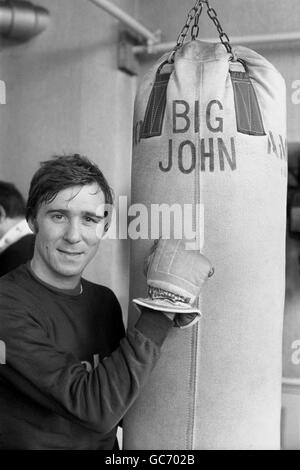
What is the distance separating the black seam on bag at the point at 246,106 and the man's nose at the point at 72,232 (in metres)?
0.28

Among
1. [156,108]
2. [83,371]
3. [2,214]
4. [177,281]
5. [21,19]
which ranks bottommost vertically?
[83,371]

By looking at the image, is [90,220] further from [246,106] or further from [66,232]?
[246,106]

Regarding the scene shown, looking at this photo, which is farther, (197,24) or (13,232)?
(13,232)

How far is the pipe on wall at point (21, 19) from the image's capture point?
118 cm

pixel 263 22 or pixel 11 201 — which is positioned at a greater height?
pixel 263 22

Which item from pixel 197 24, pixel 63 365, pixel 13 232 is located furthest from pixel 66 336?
pixel 197 24

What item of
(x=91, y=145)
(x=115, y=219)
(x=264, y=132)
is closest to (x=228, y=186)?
(x=264, y=132)

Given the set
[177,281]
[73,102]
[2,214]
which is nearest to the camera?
[177,281]

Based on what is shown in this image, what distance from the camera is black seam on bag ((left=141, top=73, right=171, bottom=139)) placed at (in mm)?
924

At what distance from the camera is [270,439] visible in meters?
0.93

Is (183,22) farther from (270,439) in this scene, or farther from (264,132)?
(270,439)

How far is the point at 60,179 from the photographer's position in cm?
92

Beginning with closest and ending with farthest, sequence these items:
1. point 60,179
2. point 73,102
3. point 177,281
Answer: point 177,281, point 60,179, point 73,102

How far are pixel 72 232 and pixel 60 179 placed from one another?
8 cm
